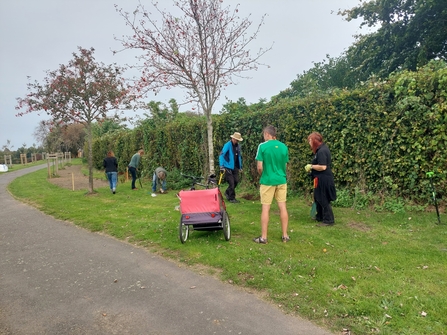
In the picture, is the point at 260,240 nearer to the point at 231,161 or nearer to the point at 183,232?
the point at 183,232

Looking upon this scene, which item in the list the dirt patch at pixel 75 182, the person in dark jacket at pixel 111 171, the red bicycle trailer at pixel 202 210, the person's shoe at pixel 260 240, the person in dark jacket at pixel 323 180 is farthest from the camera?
the dirt patch at pixel 75 182

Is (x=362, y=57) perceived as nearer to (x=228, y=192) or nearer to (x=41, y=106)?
(x=228, y=192)

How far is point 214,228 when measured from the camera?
5637 mm

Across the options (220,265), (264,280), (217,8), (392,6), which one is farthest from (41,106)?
(392,6)

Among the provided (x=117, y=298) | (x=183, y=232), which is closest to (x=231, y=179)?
(x=183, y=232)

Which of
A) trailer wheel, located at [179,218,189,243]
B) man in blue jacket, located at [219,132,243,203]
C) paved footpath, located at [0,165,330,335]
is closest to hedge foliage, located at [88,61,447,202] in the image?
man in blue jacket, located at [219,132,243,203]

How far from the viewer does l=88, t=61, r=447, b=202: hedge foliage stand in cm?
638

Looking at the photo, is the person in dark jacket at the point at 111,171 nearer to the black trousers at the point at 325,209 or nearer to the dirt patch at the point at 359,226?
the black trousers at the point at 325,209

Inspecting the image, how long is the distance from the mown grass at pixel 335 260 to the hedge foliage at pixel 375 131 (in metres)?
0.85

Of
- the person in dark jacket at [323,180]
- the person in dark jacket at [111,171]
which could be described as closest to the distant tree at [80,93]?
the person in dark jacket at [111,171]

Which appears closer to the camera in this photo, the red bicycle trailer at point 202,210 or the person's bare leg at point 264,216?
the person's bare leg at point 264,216

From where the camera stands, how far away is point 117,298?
3.86m

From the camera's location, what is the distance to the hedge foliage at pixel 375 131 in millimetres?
6375

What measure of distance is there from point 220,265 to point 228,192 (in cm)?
473
